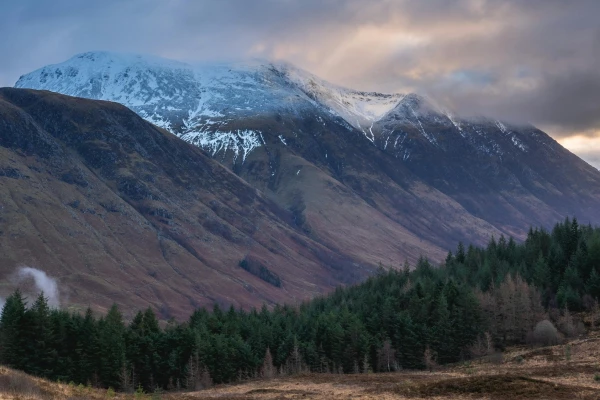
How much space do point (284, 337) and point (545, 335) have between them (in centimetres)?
3826

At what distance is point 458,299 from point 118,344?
165ft

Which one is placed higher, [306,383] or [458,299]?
[458,299]

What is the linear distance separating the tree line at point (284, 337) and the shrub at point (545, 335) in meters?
6.49

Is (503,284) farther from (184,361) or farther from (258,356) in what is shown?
(184,361)

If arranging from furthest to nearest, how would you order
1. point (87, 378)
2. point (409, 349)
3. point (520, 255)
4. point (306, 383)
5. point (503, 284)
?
point (520, 255) < point (503, 284) < point (409, 349) < point (87, 378) < point (306, 383)

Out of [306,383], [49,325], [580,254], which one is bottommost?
[306,383]

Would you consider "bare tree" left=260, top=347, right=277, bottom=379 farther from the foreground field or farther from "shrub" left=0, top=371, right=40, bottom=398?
"shrub" left=0, top=371, right=40, bottom=398

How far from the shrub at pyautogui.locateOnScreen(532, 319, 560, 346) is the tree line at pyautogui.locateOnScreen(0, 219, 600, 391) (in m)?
6.49

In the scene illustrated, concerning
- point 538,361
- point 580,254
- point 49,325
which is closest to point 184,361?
point 49,325

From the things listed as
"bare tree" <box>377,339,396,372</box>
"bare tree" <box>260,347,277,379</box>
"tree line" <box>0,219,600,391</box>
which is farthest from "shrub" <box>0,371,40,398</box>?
"bare tree" <box>377,339,396,372</box>

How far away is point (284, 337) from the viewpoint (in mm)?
110500

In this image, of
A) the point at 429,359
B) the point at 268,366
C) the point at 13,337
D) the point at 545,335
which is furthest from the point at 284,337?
the point at 13,337

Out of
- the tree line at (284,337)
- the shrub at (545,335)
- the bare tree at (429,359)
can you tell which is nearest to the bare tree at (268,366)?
the tree line at (284,337)

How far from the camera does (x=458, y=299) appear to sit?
10881cm
